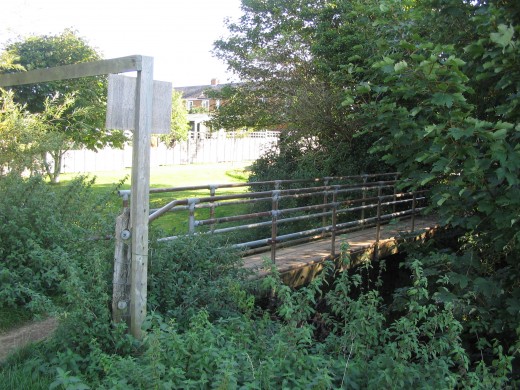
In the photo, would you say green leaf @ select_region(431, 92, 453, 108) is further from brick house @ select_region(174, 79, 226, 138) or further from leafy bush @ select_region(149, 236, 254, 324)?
brick house @ select_region(174, 79, 226, 138)

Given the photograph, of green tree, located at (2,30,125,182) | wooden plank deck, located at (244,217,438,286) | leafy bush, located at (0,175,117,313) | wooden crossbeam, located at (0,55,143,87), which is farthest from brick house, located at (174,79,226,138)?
wooden crossbeam, located at (0,55,143,87)

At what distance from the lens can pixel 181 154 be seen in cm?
4097

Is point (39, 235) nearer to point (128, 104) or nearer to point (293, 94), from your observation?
point (128, 104)

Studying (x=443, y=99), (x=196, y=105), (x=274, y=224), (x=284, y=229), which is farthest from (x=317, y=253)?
(x=196, y=105)

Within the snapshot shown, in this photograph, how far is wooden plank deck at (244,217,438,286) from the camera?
712 cm

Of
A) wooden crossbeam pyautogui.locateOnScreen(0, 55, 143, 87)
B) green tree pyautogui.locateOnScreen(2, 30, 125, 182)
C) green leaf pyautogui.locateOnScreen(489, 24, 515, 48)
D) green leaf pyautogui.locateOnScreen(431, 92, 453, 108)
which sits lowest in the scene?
green leaf pyautogui.locateOnScreen(431, 92, 453, 108)

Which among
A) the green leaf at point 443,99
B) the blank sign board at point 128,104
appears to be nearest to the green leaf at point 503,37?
the green leaf at point 443,99

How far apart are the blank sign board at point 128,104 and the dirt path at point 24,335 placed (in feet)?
6.36

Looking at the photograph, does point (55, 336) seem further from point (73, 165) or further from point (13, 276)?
point (73, 165)

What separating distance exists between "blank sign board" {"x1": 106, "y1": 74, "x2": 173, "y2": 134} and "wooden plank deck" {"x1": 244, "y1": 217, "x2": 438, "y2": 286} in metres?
1.84

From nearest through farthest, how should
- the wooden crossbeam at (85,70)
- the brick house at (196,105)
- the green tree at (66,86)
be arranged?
the wooden crossbeam at (85,70) → the green tree at (66,86) → the brick house at (196,105)

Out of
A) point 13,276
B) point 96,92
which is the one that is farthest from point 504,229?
point 96,92

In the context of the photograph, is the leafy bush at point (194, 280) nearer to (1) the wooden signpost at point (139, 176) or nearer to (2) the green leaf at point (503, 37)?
(1) the wooden signpost at point (139, 176)

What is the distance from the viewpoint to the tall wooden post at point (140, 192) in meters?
4.38
